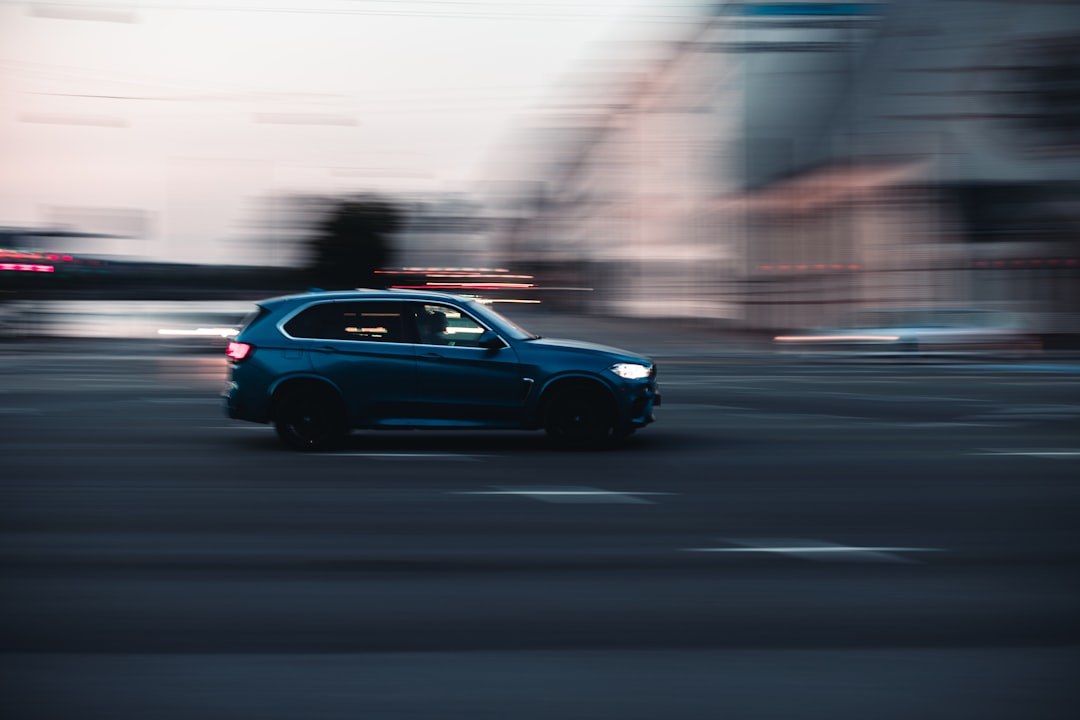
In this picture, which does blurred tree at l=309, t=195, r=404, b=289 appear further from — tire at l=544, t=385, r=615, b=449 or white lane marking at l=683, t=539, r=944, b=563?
white lane marking at l=683, t=539, r=944, b=563

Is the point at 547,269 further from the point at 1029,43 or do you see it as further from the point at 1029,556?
the point at 1029,556

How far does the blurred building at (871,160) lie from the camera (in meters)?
42.8

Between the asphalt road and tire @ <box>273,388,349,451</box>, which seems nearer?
the asphalt road

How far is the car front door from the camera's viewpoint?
456 inches

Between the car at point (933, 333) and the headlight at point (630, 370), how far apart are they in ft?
64.3

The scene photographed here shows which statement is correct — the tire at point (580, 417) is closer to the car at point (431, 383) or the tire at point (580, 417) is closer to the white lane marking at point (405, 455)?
the car at point (431, 383)

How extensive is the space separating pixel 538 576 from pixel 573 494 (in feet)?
8.71

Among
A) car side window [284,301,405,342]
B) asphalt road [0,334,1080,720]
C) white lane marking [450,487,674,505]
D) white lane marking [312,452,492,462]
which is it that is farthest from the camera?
car side window [284,301,405,342]

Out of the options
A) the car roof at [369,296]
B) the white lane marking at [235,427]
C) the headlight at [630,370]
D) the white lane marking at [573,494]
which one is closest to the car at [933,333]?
the white lane marking at [235,427]

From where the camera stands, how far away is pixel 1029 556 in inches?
285

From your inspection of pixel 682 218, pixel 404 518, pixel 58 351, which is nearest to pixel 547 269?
pixel 682 218

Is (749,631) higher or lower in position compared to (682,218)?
lower

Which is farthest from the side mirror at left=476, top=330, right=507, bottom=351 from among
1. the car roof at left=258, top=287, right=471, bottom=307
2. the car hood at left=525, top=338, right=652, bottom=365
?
the car roof at left=258, top=287, right=471, bottom=307

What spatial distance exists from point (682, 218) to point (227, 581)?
6241 centimetres
